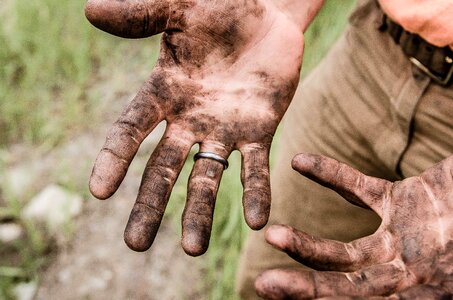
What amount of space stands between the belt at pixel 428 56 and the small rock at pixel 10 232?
1395mm

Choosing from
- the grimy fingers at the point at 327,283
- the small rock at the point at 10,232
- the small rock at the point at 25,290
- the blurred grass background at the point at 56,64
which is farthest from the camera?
the blurred grass background at the point at 56,64

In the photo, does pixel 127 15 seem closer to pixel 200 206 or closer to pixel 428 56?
pixel 200 206

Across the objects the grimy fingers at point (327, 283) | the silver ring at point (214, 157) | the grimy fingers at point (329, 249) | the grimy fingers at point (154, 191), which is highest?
the grimy fingers at point (327, 283)

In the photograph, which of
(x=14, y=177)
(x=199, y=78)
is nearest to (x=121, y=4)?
(x=199, y=78)

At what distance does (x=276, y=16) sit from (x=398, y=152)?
1.33 feet

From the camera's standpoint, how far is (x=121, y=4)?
1052 millimetres

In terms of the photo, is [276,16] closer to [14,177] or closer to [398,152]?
[398,152]

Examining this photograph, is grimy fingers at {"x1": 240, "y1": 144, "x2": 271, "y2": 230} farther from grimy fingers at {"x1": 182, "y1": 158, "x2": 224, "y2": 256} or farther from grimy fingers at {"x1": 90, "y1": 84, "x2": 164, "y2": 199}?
grimy fingers at {"x1": 90, "y1": 84, "x2": 164, "y2": 199}

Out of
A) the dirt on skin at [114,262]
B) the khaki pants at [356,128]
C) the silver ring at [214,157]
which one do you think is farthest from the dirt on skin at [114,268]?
the silver ring at [214,157]

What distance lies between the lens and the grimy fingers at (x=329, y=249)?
0.87 meters

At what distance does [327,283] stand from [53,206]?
4.67 ft

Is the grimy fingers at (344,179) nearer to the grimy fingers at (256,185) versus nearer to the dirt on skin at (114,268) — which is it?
the grimy fingers at (256,185)

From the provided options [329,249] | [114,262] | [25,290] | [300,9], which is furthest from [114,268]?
[329,249]

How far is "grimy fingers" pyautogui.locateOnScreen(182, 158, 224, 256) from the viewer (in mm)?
956
